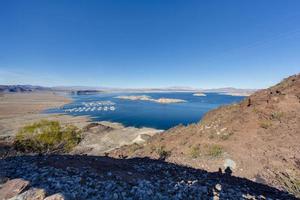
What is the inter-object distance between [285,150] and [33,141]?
26.5 meters

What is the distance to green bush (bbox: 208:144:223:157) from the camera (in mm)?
16020

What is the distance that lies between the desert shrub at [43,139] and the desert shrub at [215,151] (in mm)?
20273

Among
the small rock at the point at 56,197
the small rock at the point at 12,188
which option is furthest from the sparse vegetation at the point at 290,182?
the small rock at the point at 12,188

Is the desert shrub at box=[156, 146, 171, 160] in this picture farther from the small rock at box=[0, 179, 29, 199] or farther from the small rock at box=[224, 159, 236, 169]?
the small rock at box=[0, 179, 29, 199]

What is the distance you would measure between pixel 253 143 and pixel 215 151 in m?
2.78

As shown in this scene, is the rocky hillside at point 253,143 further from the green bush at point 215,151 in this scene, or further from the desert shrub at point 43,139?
the desert shrub at point 43,139

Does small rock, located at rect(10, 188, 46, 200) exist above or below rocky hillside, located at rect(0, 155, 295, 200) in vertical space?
above

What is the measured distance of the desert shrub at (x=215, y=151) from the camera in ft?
52.5

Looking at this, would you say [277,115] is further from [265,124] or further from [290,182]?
[290,182]

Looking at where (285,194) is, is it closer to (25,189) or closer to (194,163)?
(194,163)

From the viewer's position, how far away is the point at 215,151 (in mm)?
16250

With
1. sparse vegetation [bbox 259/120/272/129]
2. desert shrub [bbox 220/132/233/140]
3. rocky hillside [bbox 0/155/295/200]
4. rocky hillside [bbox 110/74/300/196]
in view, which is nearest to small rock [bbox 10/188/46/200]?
rocky hillside [bbox 0/155/295/200]

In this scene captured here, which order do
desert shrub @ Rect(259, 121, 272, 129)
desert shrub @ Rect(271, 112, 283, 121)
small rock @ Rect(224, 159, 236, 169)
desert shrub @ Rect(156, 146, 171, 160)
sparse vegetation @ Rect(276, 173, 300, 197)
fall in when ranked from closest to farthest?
1. sparse vegetation @ Rect(276, 173, 300, 197)
2. small rock @ Rect(224, 159, 236, 169)
3. desert shrub @ Rect(156, 146, 171, 160)
4. desert shrub @ Rect(259, 121, 272, 129)
5. desert shrub @ Rect(271, 112, 283, 121)

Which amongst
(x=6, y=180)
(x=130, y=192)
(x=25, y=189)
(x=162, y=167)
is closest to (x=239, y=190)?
(x=162, y=167)
